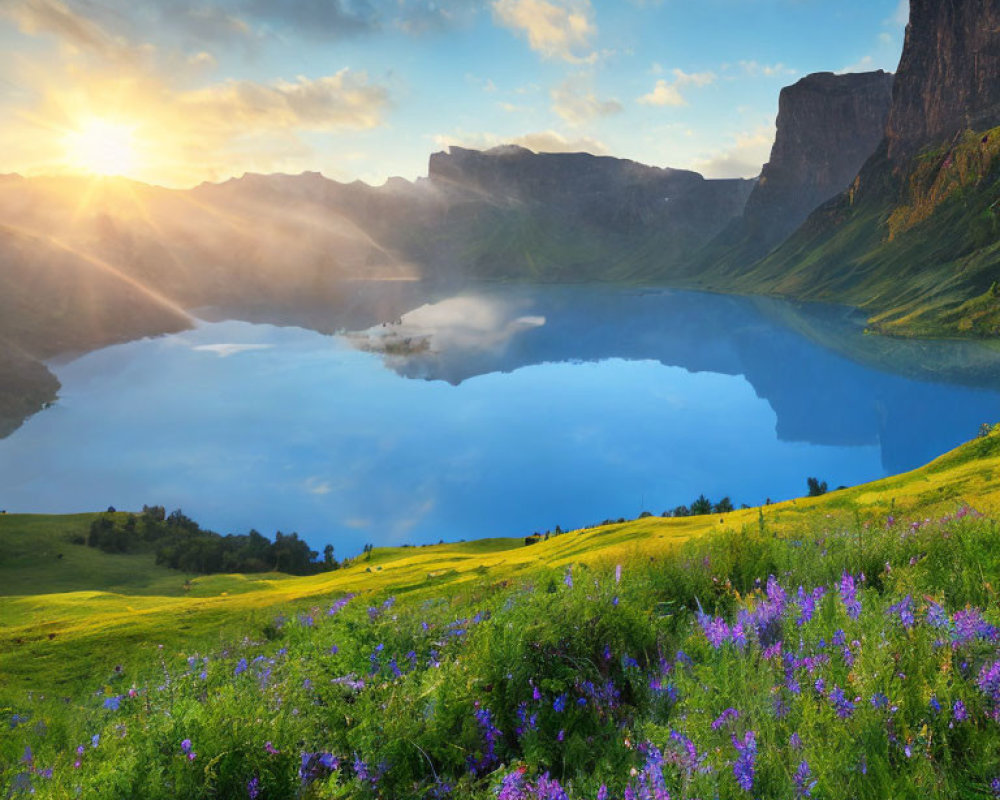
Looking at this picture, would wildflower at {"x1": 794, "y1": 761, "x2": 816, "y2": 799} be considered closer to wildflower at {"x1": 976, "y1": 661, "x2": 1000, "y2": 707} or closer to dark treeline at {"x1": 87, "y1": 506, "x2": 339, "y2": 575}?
wildflower at {"x1": 976, "y1": 661, "x2": 1000, "y2": 707}

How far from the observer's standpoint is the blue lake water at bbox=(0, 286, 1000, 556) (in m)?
84.1

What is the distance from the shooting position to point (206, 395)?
174375 millimetres

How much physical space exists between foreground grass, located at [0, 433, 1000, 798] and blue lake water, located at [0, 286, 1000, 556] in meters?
70.4

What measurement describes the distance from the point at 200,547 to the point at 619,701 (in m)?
86.4

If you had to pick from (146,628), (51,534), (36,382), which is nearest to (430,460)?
(51,534)

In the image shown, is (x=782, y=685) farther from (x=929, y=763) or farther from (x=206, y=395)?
(x=206, y=395)

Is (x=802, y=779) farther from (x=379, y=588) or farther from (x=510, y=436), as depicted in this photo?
(x=510, y=436)

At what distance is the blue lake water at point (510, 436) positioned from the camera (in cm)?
8406

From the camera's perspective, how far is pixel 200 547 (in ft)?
259

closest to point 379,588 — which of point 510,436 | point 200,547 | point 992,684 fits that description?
point 992,684

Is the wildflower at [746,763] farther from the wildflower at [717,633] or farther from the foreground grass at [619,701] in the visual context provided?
the wildflower at [717,633]

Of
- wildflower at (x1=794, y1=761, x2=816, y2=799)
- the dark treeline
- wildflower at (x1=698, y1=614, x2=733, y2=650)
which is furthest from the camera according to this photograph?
the dark treeline

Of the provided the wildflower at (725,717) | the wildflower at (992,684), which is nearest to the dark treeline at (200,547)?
the wildflower at (725,717)

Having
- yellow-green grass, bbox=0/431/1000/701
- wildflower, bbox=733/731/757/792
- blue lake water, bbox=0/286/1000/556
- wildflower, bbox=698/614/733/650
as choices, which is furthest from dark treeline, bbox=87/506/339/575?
wildflower, bbox=733/731/757/792
